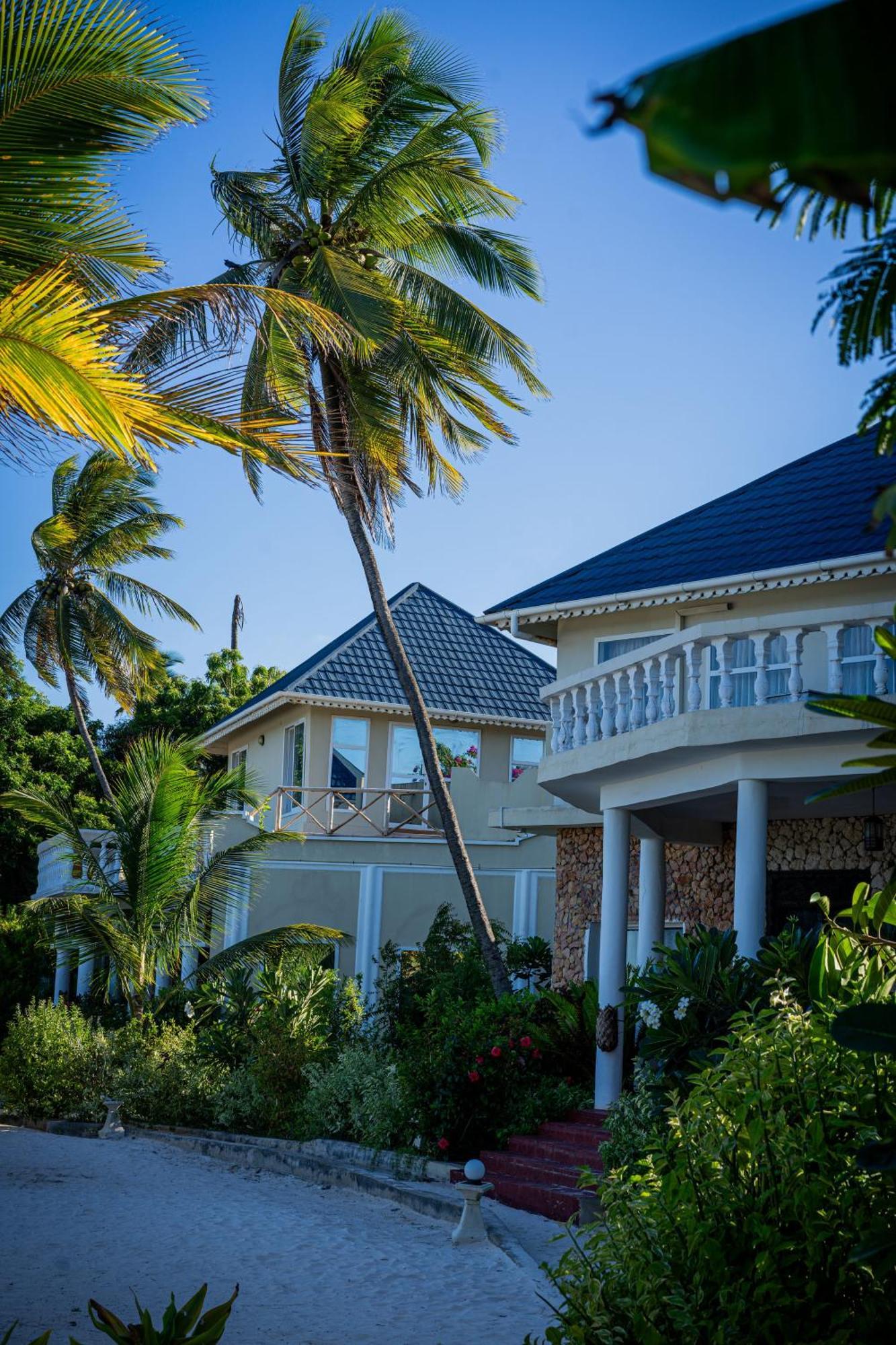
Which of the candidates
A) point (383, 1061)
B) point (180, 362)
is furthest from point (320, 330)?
point (383, 1061)

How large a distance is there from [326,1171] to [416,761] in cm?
1436

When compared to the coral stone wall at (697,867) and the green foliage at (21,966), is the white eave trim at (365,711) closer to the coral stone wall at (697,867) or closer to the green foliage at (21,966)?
the green foliage at (21,966)

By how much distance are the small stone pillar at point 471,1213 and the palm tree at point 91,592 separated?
20966 mm

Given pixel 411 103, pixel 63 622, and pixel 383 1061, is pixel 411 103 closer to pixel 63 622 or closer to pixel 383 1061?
pixel 383 1061

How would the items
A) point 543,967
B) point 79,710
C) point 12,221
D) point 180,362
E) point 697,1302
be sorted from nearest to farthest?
point 697,1302, point 12,221, point 180,362, point 543,967, point 79,710

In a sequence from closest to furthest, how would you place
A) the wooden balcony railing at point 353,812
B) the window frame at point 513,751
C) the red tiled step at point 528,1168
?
the red tiled step at point 528,1168
the wooden balcony railing at point 353,812
the window frame at point 513,751

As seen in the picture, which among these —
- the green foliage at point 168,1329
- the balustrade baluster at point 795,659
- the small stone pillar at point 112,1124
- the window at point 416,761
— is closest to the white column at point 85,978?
the window at point 416,761

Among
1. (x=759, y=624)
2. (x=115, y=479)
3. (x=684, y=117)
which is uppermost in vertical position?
(x=115, y=479)

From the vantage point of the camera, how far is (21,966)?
26.5 m

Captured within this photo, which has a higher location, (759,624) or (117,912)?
(759,624)

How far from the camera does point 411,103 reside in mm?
17984

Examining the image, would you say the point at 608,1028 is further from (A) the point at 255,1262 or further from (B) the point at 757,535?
(B) the point at 757,535

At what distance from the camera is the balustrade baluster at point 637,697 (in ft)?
42.8

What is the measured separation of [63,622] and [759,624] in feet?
70.0
